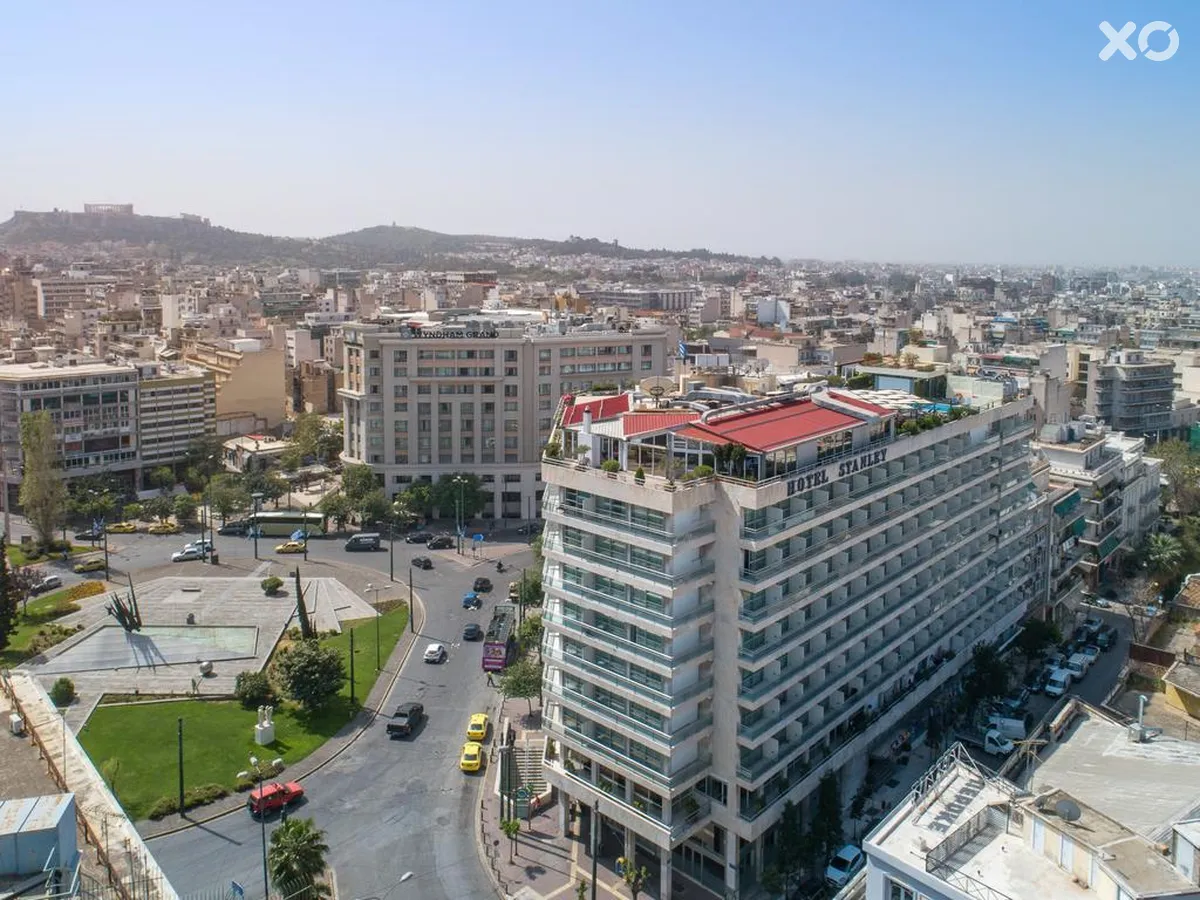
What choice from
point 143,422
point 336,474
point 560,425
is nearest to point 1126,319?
point 336,474

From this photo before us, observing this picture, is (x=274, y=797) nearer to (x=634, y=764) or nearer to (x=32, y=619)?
(x=634, y=764)

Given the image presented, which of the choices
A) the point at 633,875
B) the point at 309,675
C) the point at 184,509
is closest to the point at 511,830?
the point at 633,875

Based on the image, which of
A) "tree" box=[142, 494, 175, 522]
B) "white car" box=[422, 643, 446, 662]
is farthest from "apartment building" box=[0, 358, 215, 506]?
"white car" box=[422, 643, 446, 662]

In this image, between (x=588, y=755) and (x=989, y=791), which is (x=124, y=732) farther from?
(x=989, y=791)

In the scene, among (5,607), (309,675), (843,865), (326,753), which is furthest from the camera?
(5,607)

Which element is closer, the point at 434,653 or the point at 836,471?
the point at 836,471

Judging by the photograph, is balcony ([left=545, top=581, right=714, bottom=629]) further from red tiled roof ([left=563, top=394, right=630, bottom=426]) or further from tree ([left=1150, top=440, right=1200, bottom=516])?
tree ([left=1150, top=440, right=1200, bottom=516])
